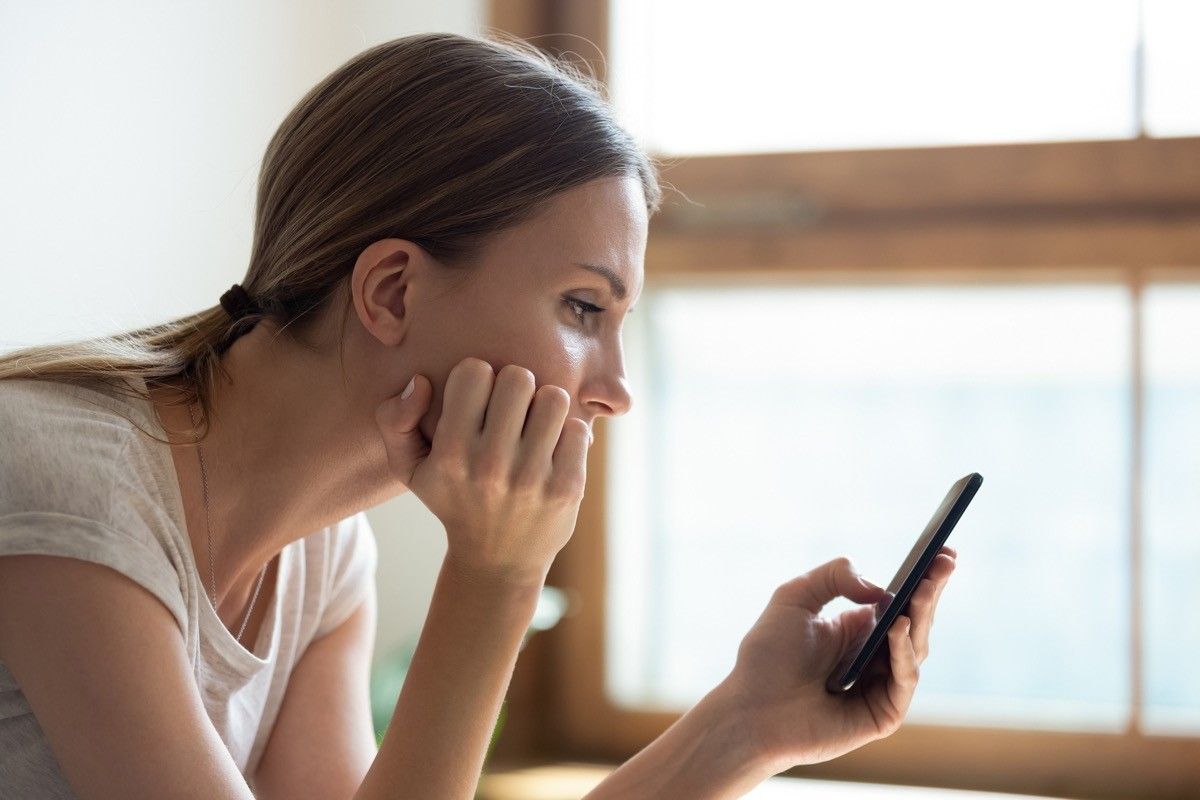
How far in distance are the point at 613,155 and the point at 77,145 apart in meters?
0.69

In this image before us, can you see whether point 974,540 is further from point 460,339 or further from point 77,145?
point 77,145

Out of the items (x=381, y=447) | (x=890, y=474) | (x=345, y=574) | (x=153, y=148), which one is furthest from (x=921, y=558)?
(x=153, y=148)

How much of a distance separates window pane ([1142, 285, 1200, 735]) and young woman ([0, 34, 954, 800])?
2.56ft

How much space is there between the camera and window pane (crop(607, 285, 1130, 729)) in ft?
5.43

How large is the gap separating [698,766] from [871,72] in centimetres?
115

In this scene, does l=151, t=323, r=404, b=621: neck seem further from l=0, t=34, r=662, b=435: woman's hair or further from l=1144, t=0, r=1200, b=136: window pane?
l=1144, t=0, r=1200, b=136: window pane

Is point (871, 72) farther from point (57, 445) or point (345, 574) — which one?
point (57, 445)

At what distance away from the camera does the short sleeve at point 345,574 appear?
1187 millimetres

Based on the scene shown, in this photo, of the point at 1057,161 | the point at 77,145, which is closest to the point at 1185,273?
the point at 1057,161

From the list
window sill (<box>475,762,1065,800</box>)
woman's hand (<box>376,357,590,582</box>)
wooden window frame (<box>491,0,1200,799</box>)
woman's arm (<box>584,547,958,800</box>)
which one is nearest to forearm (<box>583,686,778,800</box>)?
woman's arm (<box>584,547,958,800</box>)

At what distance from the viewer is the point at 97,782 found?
0.80 metres

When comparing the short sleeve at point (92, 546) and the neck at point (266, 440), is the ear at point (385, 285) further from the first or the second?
the short sleeve at point (92, 546)

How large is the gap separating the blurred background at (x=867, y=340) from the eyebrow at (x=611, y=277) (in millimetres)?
721

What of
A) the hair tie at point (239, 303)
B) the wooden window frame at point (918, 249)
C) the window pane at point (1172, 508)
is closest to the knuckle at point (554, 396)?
the hair tie at point (239, 303)
